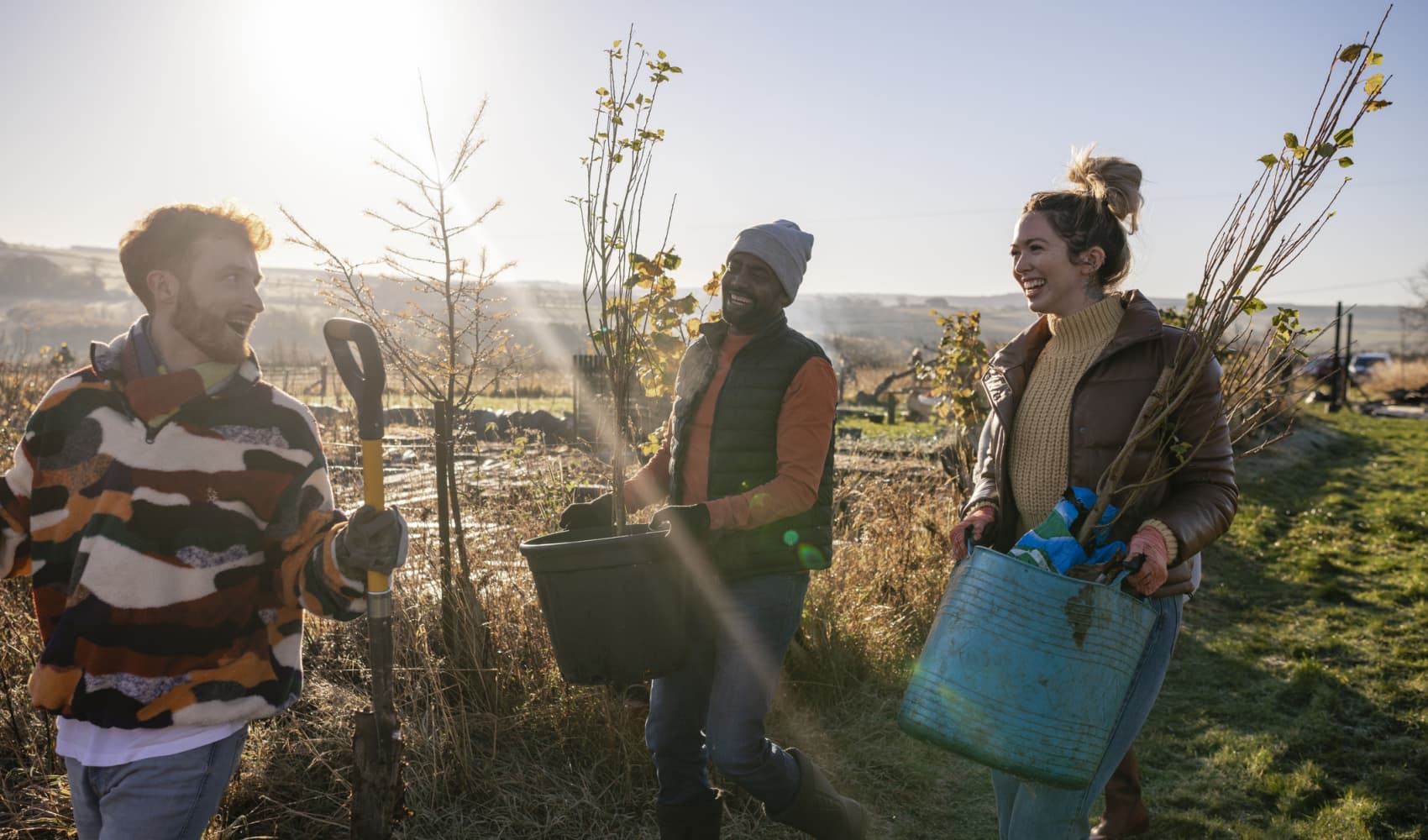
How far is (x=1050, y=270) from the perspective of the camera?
225cm

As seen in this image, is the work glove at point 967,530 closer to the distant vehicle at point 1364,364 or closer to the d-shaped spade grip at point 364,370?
the d-shaped spade grip at point 364,370

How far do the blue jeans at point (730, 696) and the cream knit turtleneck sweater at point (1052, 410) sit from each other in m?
0.68

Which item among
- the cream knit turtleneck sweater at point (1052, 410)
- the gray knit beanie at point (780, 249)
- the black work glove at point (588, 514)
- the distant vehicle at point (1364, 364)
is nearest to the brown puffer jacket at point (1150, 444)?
the cream knit turtleneck sweater at point (1052, 410)

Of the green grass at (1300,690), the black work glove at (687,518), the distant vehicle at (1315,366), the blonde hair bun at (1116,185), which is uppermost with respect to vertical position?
the blonde hair bun at (1116,185)

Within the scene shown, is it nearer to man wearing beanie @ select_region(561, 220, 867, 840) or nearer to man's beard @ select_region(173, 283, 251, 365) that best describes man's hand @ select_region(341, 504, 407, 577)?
man's beard @ select_region(173, 283, 251, 365)

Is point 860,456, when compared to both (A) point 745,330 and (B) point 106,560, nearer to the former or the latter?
(A) point 745,330

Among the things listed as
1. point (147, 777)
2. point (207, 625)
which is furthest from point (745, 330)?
point (147, 777)

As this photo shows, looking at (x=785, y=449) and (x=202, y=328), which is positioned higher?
(x=202, y=328)

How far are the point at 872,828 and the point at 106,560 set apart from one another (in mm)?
2733

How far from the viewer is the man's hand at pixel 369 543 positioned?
174 cm

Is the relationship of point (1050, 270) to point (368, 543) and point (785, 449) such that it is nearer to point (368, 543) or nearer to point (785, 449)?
point (785, 449)

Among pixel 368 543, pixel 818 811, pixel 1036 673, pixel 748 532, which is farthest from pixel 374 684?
pixel 818 811

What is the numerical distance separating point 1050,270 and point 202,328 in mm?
1895

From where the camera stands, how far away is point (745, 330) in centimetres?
263
